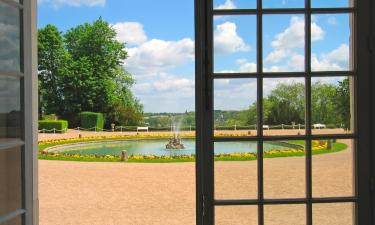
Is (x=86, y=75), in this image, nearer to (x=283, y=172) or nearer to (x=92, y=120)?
(x=92, y=120)

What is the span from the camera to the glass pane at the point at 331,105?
2.13 meters

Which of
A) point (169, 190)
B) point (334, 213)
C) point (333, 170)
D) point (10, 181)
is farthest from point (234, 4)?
point (169, 190)

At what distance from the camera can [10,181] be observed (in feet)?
6.25

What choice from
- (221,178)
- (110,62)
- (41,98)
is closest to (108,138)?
(41,98)

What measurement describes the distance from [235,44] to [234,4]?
189mm

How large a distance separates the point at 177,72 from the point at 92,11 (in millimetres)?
7406

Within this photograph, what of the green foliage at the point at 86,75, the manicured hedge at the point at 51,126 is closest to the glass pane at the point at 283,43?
the manicured hedge at the point at 51,126

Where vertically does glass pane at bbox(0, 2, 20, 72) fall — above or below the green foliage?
below

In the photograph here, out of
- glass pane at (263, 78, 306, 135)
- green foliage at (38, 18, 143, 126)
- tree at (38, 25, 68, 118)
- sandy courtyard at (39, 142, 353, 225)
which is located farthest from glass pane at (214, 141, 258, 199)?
tree at (38, 25, 68, 118)

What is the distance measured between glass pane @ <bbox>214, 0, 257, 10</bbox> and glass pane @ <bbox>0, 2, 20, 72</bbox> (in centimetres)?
91

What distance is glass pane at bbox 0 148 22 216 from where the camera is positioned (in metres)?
1.85

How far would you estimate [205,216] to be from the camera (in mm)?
2047

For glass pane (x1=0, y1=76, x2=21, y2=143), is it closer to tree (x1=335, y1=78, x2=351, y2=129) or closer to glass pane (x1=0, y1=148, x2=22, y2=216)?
glass pane (x1=0, y1=148, x2=22, y2=216)

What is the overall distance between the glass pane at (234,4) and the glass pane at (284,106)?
37 centimetres
